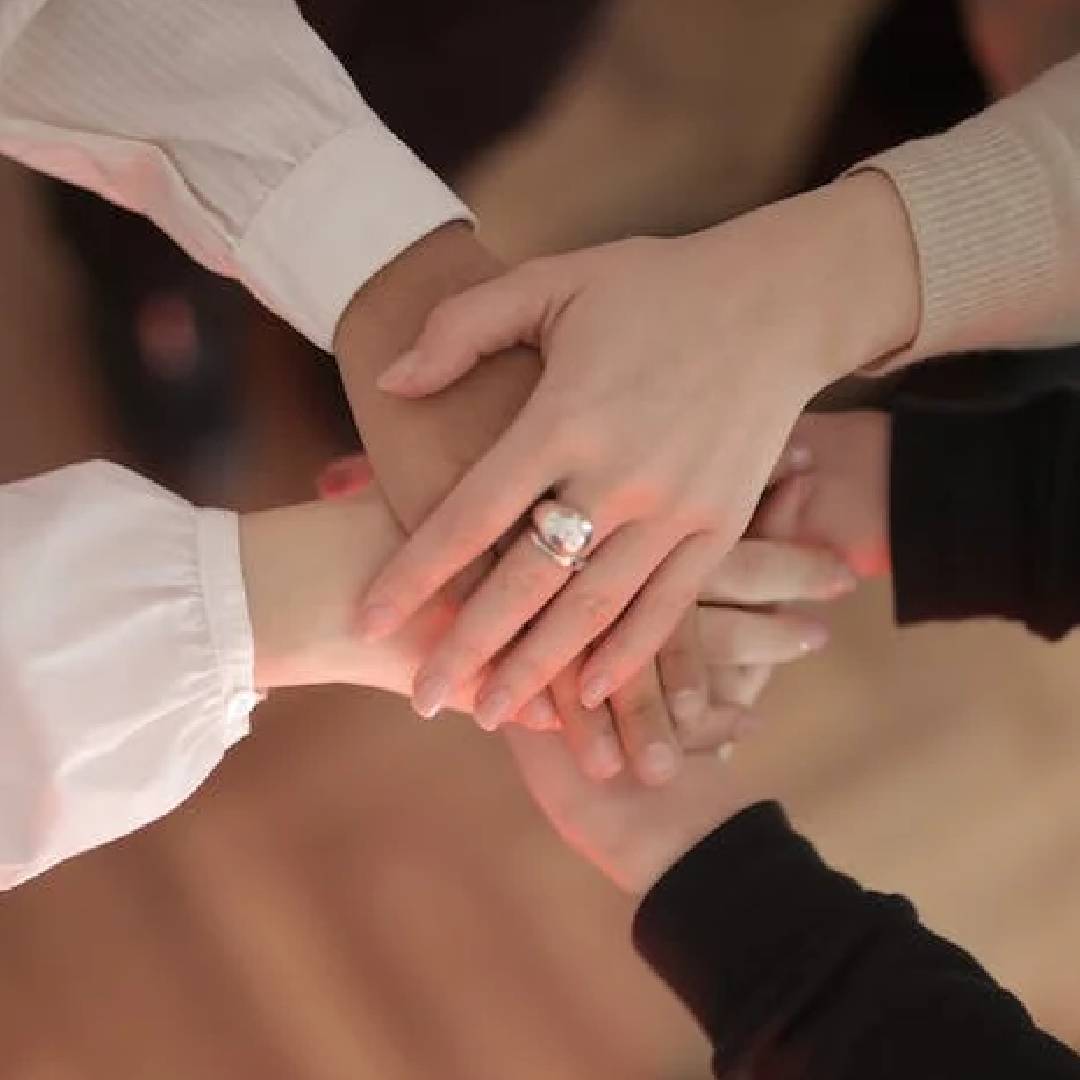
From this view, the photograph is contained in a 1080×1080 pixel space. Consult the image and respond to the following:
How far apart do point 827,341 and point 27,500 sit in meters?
0.35

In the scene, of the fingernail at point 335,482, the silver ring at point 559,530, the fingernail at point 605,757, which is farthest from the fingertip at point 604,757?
the fingernail at point 335,482

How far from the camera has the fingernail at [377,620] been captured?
78 cm

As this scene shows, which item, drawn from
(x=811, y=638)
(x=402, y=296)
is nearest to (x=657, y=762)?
(x=811, y=638)

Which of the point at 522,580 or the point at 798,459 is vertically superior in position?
the point at 522,580

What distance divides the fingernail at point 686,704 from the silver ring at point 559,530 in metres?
0.11

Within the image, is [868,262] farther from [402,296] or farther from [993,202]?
[402,296]

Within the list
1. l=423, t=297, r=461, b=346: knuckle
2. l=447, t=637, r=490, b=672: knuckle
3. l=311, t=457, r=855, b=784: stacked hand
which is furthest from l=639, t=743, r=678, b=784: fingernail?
l=423, t=297, r=461, b=346: knuckle

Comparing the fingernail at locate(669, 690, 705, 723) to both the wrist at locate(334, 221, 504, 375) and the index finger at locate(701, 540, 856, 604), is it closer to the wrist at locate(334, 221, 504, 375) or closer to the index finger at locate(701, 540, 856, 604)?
the index finger at locate(701, 540, 856, 604)

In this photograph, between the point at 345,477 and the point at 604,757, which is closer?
the point at 604,757

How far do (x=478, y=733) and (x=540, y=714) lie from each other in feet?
0.77

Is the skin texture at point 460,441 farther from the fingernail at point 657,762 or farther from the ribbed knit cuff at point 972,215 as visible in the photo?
the ribbed knit cuff at point 972,215

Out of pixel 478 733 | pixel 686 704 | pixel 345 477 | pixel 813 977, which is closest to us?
pixel 813 977

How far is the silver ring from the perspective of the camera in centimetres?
77

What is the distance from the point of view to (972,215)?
83cm
